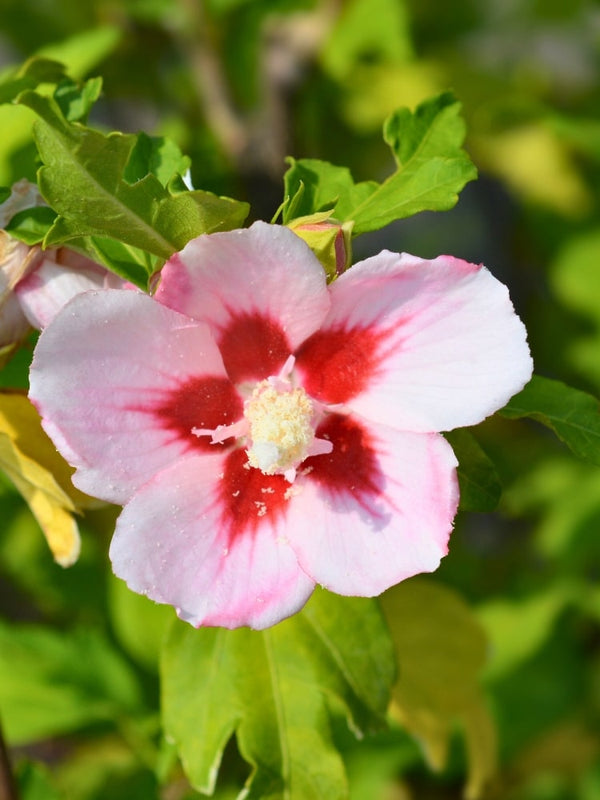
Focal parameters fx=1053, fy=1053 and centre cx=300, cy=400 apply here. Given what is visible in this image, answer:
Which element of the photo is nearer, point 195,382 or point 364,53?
point 195,382

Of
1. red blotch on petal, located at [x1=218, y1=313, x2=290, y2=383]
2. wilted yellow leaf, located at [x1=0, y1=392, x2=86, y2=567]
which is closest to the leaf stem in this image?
wilted yellow leaf, located at [x1=0, y1=392, x2=86, y2=567]

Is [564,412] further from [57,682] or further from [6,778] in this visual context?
[57,682]

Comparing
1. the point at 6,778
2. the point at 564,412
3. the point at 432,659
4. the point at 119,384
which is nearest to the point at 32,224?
the point at 119,384

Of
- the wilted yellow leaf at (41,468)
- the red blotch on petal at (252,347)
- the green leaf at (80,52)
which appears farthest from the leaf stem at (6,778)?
the green leaf at (80,52)

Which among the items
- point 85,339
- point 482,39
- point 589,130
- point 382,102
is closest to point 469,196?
point 482,39

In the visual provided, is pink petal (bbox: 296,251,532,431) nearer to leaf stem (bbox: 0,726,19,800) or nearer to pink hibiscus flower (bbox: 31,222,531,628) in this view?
pink hibiscus flower (bbox: 31,222,531,628)

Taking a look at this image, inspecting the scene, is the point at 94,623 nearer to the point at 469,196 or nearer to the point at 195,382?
the point at 195,382
